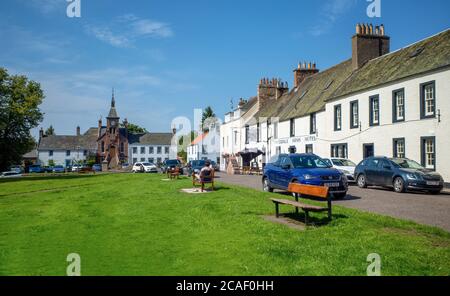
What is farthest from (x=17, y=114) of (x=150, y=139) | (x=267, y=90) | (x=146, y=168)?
(x=150, y=139)

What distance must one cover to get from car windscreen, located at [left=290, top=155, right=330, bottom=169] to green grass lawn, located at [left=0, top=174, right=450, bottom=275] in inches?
A: 196

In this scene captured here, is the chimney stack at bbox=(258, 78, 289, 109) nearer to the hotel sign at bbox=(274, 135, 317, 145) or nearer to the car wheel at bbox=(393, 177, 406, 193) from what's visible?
the hotel sign at bbox=(274, 135, 317, 145)

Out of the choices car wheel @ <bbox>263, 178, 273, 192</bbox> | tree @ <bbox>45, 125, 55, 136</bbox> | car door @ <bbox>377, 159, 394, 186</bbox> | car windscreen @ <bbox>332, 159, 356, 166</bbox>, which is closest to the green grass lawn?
car wheel @ <bbox>263, 178, 273, 192</bbox>

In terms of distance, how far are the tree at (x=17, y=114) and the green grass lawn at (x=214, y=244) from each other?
4263 cm

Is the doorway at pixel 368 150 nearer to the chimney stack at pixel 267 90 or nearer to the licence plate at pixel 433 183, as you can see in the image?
the licence plate at pixel 433 183

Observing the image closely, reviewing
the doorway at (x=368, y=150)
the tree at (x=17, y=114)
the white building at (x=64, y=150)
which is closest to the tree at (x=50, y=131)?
the white building at (x=64, y=150)

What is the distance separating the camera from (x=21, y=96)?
170ft

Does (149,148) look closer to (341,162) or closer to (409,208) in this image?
(341,162)

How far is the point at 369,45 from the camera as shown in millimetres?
33562

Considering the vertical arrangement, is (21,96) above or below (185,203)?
above

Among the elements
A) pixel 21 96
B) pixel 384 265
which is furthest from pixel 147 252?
pixel 21 96

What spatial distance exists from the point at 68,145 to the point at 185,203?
104m

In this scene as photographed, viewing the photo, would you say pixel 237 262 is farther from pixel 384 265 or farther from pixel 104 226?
pixel 104 226

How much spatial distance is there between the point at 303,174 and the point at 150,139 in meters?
102
